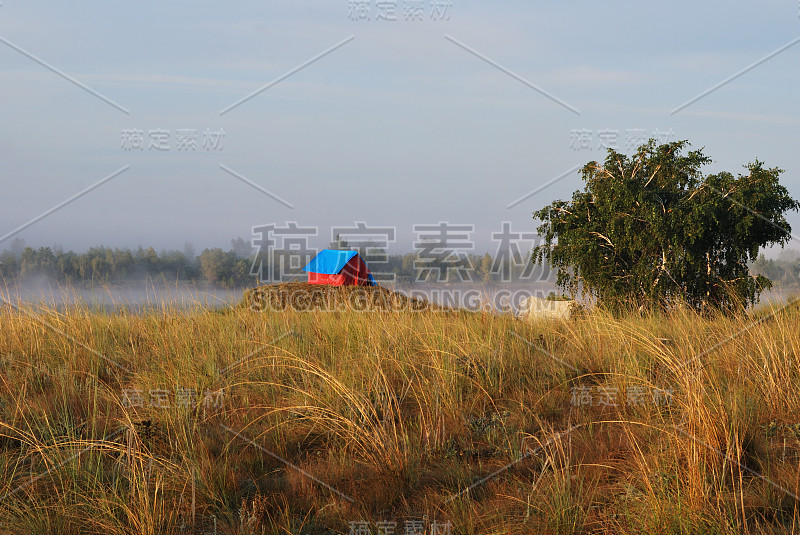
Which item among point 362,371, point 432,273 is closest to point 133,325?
point 362,371

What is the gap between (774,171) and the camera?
1116 centimetres

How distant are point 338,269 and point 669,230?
768cm

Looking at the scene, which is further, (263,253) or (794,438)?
(263,253)

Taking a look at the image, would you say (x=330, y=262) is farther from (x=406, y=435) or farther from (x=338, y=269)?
(x=406, y=435)

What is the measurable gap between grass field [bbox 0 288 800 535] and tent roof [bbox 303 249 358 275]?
8.92m

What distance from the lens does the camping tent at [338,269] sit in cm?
1548

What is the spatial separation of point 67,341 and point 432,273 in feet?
28.4

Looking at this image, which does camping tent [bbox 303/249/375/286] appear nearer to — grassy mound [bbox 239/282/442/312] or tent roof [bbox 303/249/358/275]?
tent roof [bbox 303/249/358/275]

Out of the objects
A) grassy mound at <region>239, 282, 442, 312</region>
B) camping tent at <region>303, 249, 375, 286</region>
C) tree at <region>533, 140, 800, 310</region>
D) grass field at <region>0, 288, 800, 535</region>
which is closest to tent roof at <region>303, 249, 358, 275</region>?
camping tent at <region>303, 249, 375, 286</region>

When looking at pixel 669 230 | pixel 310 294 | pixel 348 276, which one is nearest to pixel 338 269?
pixel 348 276

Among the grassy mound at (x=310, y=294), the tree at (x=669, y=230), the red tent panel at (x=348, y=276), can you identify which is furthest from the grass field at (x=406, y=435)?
the red tent panel at (x=348, y=276)

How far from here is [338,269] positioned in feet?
50.8

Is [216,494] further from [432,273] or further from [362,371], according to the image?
[432,273]

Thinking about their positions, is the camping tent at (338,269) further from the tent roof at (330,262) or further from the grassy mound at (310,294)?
the grassy mound at (310,294)
